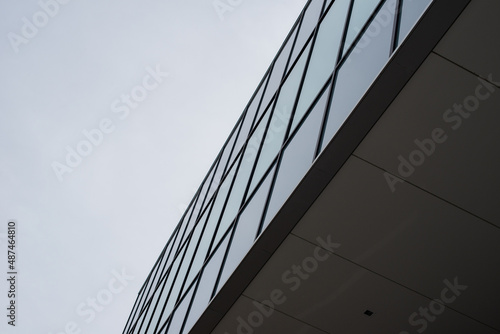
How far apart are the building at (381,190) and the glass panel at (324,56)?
5 cm

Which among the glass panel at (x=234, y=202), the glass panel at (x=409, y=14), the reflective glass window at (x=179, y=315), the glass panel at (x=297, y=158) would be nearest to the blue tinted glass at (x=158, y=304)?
the reflective glass window at (x=179, y=315)

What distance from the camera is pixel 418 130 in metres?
6.11

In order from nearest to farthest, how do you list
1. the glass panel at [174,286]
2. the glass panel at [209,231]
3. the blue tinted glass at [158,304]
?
1. the glass panel at [209,231]
2. the glass panel at [174,286]
3. the blue tinted glass at [158,304]

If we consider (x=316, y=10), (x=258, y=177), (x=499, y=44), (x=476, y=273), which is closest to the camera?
(x=499, y=44)

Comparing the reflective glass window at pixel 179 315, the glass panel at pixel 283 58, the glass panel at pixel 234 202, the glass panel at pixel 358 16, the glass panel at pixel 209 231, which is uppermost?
the glass panel at pixel 358 16

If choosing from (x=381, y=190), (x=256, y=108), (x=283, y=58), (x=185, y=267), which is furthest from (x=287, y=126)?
(x=185, y=267)

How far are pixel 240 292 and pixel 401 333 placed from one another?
8.41 ft

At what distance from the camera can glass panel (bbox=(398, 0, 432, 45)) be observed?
224 inches

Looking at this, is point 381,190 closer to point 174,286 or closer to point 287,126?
point 287,126

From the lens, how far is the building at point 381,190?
18.7 ft

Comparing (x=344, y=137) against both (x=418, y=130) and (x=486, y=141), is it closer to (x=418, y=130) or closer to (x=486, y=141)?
(x=418, y=130)

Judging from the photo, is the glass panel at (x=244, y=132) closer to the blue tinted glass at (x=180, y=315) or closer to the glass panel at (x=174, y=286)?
the glass panel at (x=174, y=286)

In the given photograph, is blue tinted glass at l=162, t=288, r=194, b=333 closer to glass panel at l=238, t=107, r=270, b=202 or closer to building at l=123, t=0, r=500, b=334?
building at l=123, t=0, r=500, b=334

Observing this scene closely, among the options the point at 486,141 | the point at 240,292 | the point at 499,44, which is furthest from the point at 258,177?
the point at 499,44
